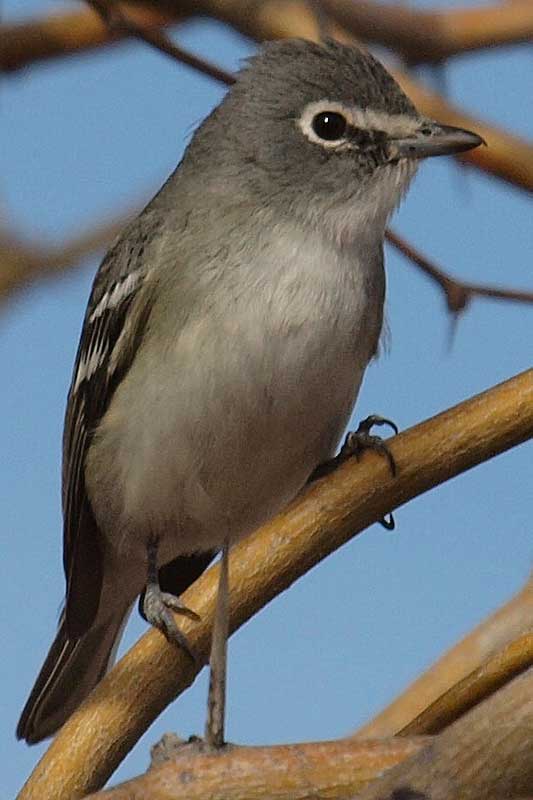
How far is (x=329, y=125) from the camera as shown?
2551mm

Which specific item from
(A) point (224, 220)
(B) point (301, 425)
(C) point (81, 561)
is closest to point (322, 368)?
(B) point (301, 425)

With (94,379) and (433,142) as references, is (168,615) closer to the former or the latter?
(94,379)

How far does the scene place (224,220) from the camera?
2.42 m

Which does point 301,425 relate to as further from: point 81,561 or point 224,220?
point 81,561

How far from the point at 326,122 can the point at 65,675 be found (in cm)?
130

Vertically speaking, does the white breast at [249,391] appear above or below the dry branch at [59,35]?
below

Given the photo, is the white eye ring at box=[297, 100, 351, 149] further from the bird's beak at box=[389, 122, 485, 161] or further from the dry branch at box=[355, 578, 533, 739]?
the dry branch at box=[355, 578, 533, 739]

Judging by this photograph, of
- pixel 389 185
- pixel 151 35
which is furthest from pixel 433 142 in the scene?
pixel 151 35

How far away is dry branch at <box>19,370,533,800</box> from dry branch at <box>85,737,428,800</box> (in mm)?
346

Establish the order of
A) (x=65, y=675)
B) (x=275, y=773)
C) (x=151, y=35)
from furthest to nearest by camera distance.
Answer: (x=65, y=675) < (x=151, y=35) < (x=275, y=773)

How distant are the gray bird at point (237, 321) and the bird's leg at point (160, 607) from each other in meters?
0.01

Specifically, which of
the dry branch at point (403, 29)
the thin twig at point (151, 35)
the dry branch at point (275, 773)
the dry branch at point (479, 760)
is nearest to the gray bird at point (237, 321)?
the dry branch at point (403, 29)

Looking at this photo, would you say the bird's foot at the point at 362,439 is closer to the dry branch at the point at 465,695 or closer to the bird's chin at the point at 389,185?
the bird's chin at the point at 389,185

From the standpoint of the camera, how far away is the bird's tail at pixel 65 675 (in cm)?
268
